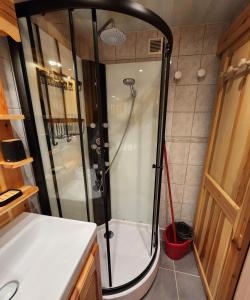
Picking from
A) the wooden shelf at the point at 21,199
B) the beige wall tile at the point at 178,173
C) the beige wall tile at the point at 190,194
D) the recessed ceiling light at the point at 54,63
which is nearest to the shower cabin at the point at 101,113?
the recessed ceiling light at the point at 54,63

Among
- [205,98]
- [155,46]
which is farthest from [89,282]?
[155,46]

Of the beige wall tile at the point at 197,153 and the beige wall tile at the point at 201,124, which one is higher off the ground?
the beige wall tile at the point at 201,124

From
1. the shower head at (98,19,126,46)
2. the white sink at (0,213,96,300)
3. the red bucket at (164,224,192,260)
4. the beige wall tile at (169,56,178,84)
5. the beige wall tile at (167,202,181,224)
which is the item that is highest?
the shower head at (98,19,126,46)

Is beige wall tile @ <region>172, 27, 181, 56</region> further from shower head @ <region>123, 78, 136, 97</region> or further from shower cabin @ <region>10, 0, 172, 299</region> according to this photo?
shower head @ <region>123, 78, 136, 97</region>

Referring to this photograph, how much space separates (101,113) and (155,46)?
837mm

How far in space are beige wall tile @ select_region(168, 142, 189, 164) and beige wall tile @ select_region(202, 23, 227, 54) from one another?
0.94 m

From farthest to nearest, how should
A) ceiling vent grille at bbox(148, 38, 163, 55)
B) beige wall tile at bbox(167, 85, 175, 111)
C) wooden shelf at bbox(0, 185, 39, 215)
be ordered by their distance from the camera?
beige wall tile at bbox(167, 85, 175, 111)
ceiling vent grille at bbox(148, 38, 163, 55)
wooden shelf at bbox(0, 185, 39, 215)

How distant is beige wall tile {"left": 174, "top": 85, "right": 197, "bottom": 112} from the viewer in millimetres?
1542

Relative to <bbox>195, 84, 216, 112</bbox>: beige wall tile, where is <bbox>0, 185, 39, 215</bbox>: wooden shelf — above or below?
below

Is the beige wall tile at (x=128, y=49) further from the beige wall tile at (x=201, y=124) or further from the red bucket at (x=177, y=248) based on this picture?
the red bucket at (x=177, y=248)

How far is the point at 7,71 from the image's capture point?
0.95m

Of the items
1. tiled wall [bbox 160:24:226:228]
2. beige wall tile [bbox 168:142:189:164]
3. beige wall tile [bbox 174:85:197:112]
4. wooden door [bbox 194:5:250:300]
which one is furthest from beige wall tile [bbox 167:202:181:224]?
beige wall tile [bbox 174:85:197:112]

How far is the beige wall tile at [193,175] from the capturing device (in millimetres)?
1727

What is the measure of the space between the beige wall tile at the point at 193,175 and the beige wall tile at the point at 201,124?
1.27 feet
